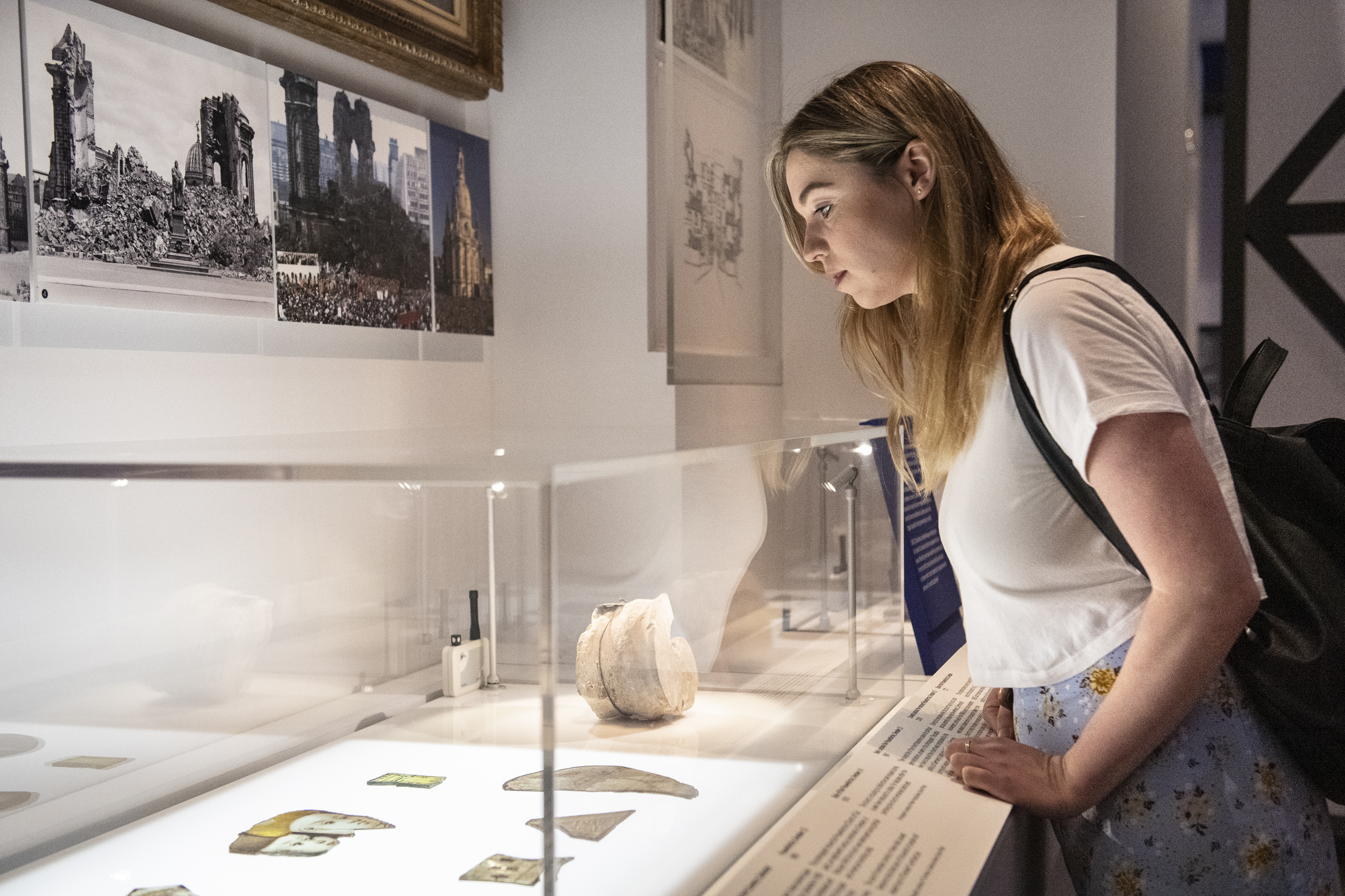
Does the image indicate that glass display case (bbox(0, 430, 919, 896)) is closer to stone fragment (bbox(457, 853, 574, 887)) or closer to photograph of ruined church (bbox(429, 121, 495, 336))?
stone fragment (bbox(457, 853, 574, 887))

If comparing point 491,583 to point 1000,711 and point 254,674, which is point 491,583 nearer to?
point 254,674

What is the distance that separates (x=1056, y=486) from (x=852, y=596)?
547mm

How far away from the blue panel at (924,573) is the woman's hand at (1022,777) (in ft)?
1.73

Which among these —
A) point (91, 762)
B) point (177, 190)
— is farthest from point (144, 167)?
point (91, 762)

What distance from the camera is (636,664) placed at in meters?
0.89

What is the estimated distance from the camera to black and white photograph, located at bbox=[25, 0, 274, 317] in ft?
5.37

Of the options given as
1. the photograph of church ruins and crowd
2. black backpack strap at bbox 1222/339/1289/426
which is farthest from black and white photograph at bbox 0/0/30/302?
black backpack strap at bbox 1222/339/1289/426

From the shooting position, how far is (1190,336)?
3150 millimetres

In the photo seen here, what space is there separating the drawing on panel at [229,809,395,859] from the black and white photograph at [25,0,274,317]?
112 cm

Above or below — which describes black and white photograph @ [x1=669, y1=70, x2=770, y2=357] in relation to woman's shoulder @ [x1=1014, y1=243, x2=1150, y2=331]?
above

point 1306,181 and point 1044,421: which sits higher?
point 1306,181

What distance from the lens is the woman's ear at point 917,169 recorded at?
115 cm

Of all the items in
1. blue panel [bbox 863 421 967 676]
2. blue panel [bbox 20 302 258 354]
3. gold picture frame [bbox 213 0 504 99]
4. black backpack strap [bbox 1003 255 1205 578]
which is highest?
gold picture frame [bbox 213 0 504 99]

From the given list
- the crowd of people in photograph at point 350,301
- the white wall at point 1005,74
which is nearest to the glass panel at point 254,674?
the crowd of people in photograph at point 350,301
